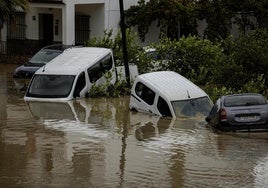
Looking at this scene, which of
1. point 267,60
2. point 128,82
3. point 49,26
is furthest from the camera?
point 49,26

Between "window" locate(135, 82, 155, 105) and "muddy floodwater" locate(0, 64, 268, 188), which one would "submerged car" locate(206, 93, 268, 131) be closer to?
"muddy floodwater" locate(0, 64, 268, 188)

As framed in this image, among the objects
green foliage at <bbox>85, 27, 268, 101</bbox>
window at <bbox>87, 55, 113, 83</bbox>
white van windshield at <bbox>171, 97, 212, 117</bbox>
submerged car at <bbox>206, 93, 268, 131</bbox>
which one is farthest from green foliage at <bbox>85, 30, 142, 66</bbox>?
submerged car at <bbox>206, 93, 268, 131</bbox>

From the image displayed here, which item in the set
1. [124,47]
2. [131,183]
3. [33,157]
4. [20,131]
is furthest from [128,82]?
[131,183]

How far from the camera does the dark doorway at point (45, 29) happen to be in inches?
1721

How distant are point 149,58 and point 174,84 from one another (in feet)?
26.0

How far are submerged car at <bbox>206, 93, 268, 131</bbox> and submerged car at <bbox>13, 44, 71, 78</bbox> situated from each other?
49.0 feet

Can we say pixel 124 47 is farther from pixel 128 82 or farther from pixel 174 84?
pixel 174 84

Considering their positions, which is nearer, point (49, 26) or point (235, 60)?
point (235, 60)

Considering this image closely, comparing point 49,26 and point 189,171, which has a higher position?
point 49,26

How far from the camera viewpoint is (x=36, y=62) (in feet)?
109

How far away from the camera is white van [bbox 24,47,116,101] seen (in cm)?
2419

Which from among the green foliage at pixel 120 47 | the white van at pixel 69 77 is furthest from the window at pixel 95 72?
the green foliage at pixel 120 47

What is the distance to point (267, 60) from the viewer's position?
24875 mm

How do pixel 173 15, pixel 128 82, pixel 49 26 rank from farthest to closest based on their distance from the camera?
pixel 49 26
pixel 173 15
pixel 128 82
